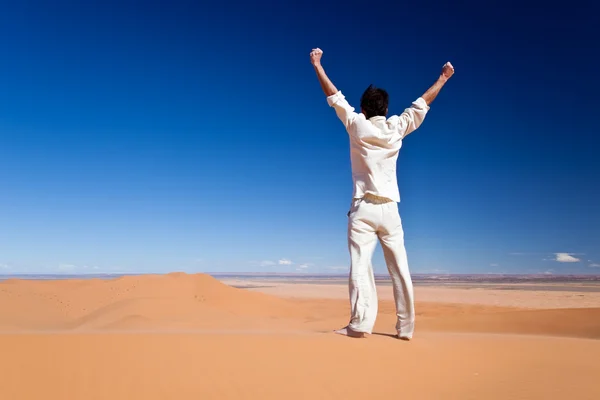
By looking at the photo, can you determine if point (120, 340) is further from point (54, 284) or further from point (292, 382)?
point (54, 284)

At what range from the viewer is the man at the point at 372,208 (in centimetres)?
434

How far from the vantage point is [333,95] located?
4539 millimetres

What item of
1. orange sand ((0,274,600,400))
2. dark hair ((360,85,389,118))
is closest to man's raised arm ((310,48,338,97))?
dark hair ((360,85,389,118))

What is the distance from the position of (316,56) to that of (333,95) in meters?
0.43

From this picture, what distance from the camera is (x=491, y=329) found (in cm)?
781

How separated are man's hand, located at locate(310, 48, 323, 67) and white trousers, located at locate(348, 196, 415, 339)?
135 cm

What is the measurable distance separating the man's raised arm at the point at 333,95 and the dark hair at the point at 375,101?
0.73 ft

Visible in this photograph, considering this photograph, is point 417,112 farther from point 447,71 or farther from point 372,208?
point 372,208

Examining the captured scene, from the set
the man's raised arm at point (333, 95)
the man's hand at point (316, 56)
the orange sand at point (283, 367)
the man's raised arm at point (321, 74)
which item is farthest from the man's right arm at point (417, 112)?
the orange sand at point (283, 367)

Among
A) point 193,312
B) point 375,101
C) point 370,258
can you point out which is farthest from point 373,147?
point 193,312

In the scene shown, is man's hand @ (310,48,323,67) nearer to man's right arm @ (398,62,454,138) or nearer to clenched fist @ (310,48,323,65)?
clenched fist @ (310,48,323,65)

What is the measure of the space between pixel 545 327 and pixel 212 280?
7.56m

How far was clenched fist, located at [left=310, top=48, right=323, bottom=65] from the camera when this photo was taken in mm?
4629

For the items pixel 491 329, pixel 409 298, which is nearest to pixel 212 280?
pixel 491 329
